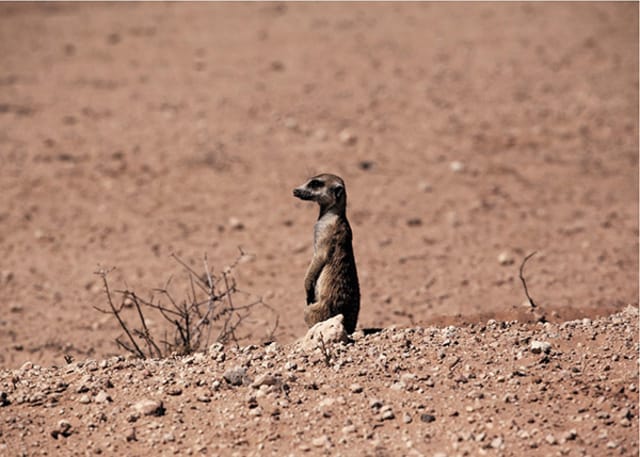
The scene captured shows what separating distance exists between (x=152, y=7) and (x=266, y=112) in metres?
4.89

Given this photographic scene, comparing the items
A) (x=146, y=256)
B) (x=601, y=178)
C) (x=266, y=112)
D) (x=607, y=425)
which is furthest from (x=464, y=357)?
(x=266, y=112)

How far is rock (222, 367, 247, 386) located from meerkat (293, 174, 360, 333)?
2.63 feet

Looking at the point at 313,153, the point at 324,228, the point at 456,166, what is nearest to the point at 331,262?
the point at 324,228

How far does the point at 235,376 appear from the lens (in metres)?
4.73

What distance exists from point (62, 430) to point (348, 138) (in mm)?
7080

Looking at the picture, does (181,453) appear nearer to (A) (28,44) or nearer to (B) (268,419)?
(B) (268,419)

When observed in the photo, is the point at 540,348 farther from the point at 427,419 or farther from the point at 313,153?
the point at 313,153

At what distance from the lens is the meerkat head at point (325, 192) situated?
17.9 ft

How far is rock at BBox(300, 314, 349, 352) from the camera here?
16.6ft

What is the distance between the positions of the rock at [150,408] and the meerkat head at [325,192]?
148 centimetres

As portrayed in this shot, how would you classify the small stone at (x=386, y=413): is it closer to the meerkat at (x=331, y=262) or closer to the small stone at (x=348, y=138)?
the meerkat at (x=331, y=262)

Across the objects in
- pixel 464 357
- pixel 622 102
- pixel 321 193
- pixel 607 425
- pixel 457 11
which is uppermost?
pixel 457 11

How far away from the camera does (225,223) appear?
933cm

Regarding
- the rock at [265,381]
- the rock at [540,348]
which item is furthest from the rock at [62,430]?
the rock at [540,348]
